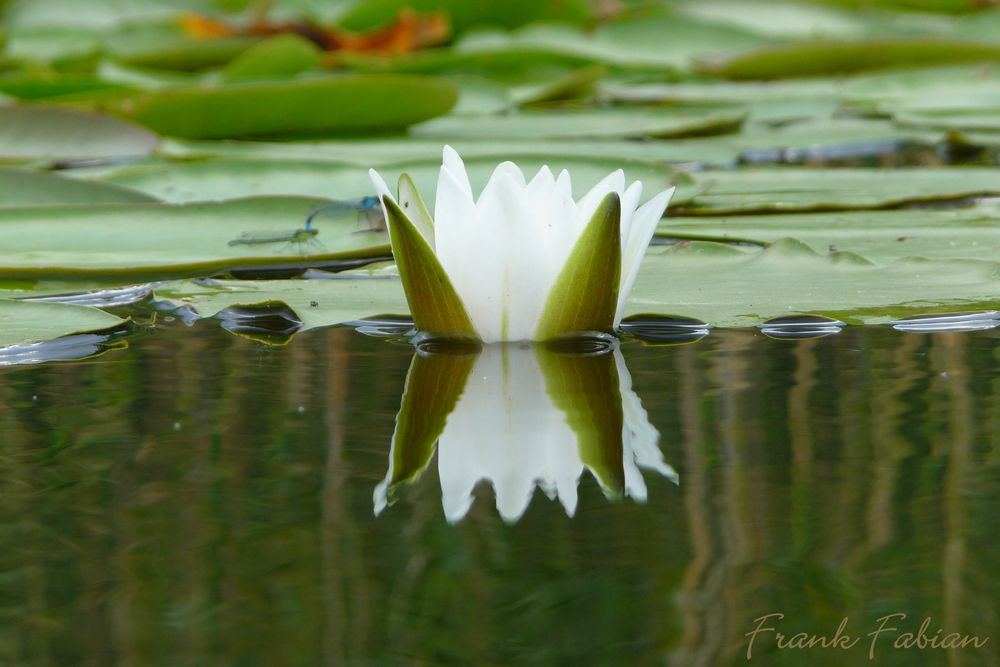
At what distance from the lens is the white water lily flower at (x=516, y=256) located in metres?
1.22

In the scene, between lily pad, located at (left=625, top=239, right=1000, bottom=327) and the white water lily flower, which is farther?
lily pad, located at (left=625, top=239, right=1000, bottom=327)

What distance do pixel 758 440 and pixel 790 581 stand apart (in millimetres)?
261

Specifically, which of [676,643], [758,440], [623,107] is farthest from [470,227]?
[623,107]

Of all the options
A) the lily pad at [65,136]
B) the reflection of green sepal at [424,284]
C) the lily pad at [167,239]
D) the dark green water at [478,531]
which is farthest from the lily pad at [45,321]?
the lily pad at [65,136]

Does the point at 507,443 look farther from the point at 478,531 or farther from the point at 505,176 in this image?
the point at 505,176

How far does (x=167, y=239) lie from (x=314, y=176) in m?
0.35

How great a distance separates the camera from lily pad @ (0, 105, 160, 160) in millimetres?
2346

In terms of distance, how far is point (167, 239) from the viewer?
66.8 inches

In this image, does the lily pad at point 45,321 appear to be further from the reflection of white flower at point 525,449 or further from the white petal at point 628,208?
the white petal at point 628,208

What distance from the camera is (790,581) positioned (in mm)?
716

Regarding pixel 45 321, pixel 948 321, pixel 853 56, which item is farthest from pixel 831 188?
pixel 853 56

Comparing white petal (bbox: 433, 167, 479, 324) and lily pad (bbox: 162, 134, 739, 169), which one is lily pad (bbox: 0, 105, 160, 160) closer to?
lily pad (bbox: 162, 134, 739, 169)

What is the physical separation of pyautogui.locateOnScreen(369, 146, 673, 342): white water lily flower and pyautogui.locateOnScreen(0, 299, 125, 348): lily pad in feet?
1.06
